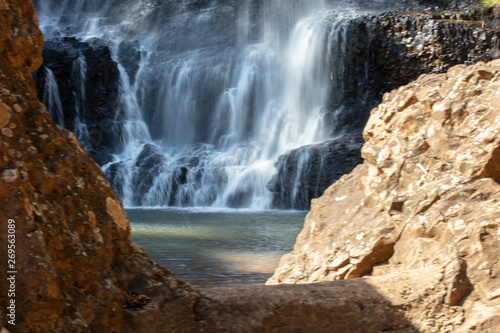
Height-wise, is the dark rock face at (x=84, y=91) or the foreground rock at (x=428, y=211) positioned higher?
the dark rock face at (x=84, y=91)

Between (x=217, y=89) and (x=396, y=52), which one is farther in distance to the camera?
(x=217, y=89)

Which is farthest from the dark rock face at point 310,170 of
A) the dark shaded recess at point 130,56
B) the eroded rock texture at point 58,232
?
the eroded rock texture at point 58,232

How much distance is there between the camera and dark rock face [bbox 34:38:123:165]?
21812 mm

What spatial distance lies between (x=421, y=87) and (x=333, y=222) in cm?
124

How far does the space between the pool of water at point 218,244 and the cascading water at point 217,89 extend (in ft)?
17.0

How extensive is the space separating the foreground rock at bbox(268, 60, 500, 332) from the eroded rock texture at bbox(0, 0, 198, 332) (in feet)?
4.27

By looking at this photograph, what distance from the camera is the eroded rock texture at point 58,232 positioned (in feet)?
5.90

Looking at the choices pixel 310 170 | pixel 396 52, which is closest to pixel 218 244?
pixel 310 170

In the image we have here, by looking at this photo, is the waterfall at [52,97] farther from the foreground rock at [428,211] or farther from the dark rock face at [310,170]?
the foreground rock at [428,211]

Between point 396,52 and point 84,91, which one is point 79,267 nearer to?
point 396,52

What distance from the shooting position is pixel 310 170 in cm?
1698

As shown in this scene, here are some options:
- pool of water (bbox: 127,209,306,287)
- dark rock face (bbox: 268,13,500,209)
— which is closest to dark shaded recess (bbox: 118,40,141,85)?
dark rock face (bbox: 268,13,500,209)

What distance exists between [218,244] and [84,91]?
55.7 ft

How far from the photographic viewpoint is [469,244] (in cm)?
287
